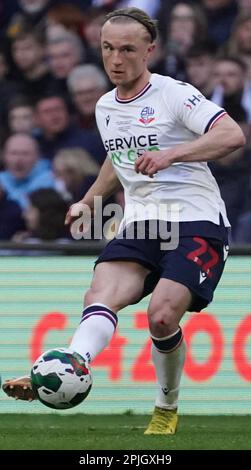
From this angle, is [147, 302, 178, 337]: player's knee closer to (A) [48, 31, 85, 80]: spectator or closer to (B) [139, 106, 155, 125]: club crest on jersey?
(B) [139, 106, 155, 125]: club crest on jersey

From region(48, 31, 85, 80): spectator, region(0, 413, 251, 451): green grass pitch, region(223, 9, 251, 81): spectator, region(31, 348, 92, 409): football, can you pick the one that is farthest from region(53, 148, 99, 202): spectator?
region(31, 348, 92, 409): football

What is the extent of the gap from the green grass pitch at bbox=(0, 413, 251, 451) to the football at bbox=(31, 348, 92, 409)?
254mm

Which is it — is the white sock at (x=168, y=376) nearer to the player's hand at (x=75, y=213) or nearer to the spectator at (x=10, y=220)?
the player's hand at (x=75, y=213)

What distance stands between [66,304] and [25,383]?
10.7 ft

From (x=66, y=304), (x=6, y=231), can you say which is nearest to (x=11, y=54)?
(x=6, y=231)

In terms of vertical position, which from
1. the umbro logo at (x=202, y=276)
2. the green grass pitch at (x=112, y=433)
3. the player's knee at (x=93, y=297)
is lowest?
the green grass pitch at (x=112, y=433)

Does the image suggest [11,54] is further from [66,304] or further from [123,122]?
[123,122]

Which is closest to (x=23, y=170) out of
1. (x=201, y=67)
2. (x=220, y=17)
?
(x=201, y=67)

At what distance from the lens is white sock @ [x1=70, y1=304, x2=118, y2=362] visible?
6160 mm

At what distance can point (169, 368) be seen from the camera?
22.9 ft

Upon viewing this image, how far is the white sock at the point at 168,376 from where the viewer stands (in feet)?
22.9

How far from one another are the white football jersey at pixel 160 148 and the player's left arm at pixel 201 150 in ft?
0.90

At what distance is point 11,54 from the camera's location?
11.9m

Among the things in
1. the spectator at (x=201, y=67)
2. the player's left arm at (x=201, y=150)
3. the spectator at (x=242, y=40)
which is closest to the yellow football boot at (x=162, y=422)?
the player's left arm at (x=201, y=150)
